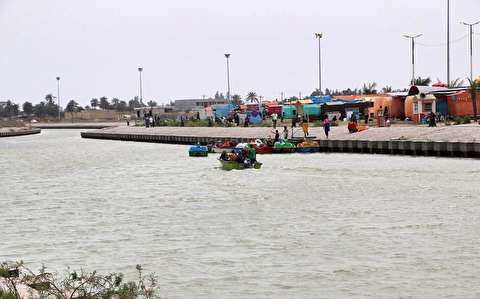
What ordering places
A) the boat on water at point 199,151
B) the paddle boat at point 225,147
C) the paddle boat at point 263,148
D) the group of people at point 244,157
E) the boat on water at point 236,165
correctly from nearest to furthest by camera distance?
the boat on water at point 236,165 → the group of people at point 244,157 → the paddle boat at point 225,147 → the paddle boat at point 263,148 → the boat on water at point 199,151

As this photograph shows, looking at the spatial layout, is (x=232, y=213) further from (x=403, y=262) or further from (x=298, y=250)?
(x=403, y=262)

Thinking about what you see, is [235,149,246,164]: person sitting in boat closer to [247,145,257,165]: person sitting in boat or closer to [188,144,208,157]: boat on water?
[247,145,257,165]: person sitting in boat

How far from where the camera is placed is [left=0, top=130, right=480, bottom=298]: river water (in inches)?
925

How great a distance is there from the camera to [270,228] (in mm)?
31906

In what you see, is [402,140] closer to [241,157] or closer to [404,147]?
[404,147]

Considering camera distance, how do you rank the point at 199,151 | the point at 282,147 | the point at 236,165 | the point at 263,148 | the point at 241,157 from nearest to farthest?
the point at 236,165 < the point at 241,157 < the point at 282,147 < the point at 263,148 < the point at 199,151

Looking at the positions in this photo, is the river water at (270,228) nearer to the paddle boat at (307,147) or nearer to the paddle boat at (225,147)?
the paddle boat at (225,147)

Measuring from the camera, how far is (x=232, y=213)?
1436 inches

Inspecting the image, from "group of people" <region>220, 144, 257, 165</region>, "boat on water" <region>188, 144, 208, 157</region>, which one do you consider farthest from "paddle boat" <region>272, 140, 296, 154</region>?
"group of people" <region>220, 144, 257, 165</region>

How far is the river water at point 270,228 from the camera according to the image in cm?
2348

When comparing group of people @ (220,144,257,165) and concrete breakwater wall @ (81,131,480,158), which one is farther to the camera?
concrete breakwater wall @ (81,131,480,158)

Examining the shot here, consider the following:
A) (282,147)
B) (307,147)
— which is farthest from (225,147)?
(307,147)

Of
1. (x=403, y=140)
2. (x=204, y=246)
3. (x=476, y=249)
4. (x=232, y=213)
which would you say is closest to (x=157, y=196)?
(x=232, y=213)

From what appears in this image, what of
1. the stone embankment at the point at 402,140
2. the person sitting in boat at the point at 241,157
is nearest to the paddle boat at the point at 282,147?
the stone embankment at the point at 402,140
